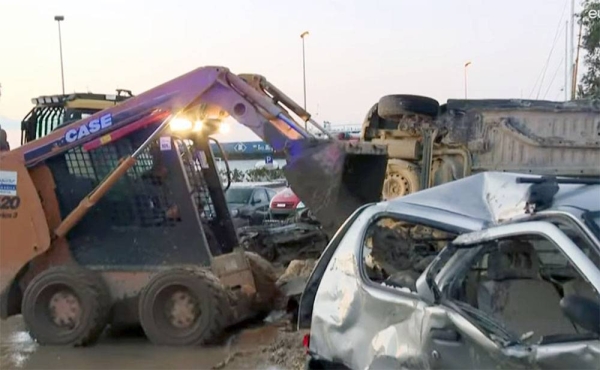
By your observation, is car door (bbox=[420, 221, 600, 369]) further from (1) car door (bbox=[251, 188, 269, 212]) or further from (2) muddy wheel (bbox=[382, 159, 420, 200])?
(1) car door (bbox=[251, 188, 269, 212])

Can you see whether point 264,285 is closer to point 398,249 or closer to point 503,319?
point 398,249

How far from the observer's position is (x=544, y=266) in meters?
4.00

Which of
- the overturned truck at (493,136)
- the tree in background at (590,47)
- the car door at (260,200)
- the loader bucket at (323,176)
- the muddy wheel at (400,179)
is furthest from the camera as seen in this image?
the tree in background at (590,47)

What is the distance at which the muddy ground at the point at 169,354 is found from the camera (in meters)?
7.02

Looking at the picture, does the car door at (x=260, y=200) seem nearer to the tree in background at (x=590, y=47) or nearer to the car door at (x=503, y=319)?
the tree in background at (x=590, y=47)

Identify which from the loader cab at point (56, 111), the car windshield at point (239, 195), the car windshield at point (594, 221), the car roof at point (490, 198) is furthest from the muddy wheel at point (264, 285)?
the car windshield at point (239, 195)

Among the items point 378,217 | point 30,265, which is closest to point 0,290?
point 30,265

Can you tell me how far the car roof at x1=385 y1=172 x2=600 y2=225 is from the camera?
3.55 metres

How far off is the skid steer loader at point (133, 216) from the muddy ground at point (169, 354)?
0.57 feet

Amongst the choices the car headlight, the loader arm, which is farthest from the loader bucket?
the car headlight

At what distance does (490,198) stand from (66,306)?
5.39m

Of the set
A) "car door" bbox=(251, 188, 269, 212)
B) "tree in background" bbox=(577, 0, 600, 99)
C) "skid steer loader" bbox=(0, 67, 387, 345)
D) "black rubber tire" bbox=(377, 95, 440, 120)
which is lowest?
"car door" bbox=(251, 188, 269, 212)

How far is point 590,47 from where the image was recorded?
22.8 m

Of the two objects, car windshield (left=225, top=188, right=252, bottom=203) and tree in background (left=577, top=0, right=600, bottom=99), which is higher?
tree in background (left=577, top=0, right=600, bottom=99)
